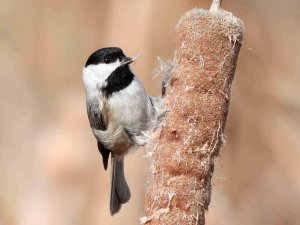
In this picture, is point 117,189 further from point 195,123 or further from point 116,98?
point 195,123

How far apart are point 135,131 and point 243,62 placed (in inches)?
39.1


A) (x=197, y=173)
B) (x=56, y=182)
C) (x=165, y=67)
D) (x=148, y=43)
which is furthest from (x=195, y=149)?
(x=56, y=182)

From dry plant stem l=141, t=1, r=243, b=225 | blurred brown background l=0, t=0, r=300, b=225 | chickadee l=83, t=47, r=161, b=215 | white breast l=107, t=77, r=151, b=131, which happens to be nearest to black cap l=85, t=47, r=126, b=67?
chickadee l=83, t=47, r=161, b=215

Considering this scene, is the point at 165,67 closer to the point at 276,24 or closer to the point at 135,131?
the point at 135,131

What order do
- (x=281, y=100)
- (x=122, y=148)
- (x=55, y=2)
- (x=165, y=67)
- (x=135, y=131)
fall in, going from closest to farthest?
(x=165, y=67)
(x=135, y=131)
(x=122, y=148)
(x=281, y=100)
(x=55, y=2)

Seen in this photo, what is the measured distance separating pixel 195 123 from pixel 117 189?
49.2 inches

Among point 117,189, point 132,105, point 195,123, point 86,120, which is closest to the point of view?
point 195,123

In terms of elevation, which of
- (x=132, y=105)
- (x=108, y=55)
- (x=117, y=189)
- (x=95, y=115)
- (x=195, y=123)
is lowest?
(x=117, y=189)

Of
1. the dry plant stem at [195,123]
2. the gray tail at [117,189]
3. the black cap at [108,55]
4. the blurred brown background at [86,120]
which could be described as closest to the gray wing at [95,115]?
the black cap at [108,55]

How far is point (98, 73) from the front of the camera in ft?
7.66

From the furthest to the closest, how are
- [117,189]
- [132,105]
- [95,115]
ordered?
[117,189], [95,115], [132,105]

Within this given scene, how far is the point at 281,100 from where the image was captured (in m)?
3.15

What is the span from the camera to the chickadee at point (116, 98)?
230cm

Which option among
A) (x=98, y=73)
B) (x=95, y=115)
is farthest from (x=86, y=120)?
(x=98, y=73)
